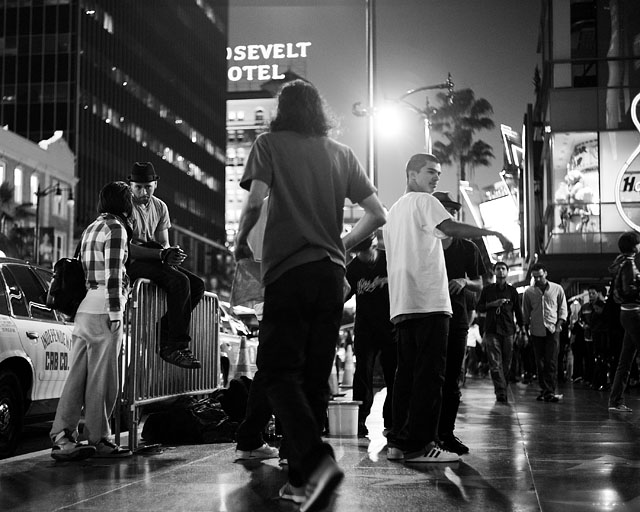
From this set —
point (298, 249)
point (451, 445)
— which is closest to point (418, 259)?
point (451, 445)

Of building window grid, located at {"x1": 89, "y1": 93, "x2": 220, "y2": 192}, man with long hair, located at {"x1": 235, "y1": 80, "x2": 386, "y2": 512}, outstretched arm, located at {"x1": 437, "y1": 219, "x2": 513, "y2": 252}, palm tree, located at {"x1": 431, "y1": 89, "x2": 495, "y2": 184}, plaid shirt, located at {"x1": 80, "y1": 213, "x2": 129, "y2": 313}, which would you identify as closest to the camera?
man with long hair, located at {"x1": 235, "y1": 80, "x2": 386, "y2": 512}

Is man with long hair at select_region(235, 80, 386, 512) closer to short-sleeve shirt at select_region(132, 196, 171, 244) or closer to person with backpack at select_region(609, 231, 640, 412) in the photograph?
short-sleeve shirt at select_region(132, 196, 171, 244)

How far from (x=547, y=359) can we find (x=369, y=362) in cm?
701

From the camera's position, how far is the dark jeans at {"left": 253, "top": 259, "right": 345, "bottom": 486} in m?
4.71

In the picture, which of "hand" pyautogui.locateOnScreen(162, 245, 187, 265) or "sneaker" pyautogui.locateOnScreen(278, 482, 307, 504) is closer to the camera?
"sneaker" pyautogui.locateOnScreen(278, 482, 307, 504)

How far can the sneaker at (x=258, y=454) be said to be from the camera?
7414 mm

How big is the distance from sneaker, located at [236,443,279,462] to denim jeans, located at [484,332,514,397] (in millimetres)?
8886

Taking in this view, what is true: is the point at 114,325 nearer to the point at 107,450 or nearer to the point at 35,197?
the point at 107,450

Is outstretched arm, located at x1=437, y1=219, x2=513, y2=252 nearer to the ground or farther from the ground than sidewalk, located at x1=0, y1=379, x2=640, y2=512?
farther from the ground

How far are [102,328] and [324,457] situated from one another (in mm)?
3818

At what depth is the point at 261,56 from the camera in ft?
609

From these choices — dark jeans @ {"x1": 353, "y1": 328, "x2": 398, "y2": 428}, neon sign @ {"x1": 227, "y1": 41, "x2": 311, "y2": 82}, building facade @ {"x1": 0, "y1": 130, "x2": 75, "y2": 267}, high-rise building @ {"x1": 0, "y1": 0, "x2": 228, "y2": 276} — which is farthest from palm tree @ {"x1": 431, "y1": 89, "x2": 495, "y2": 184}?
neon sign @ {"x1": 227, "y1": 41, "x2": 311, "y2": 82}

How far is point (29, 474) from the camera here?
687 centimetres

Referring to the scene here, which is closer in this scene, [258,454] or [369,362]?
[258,454]
